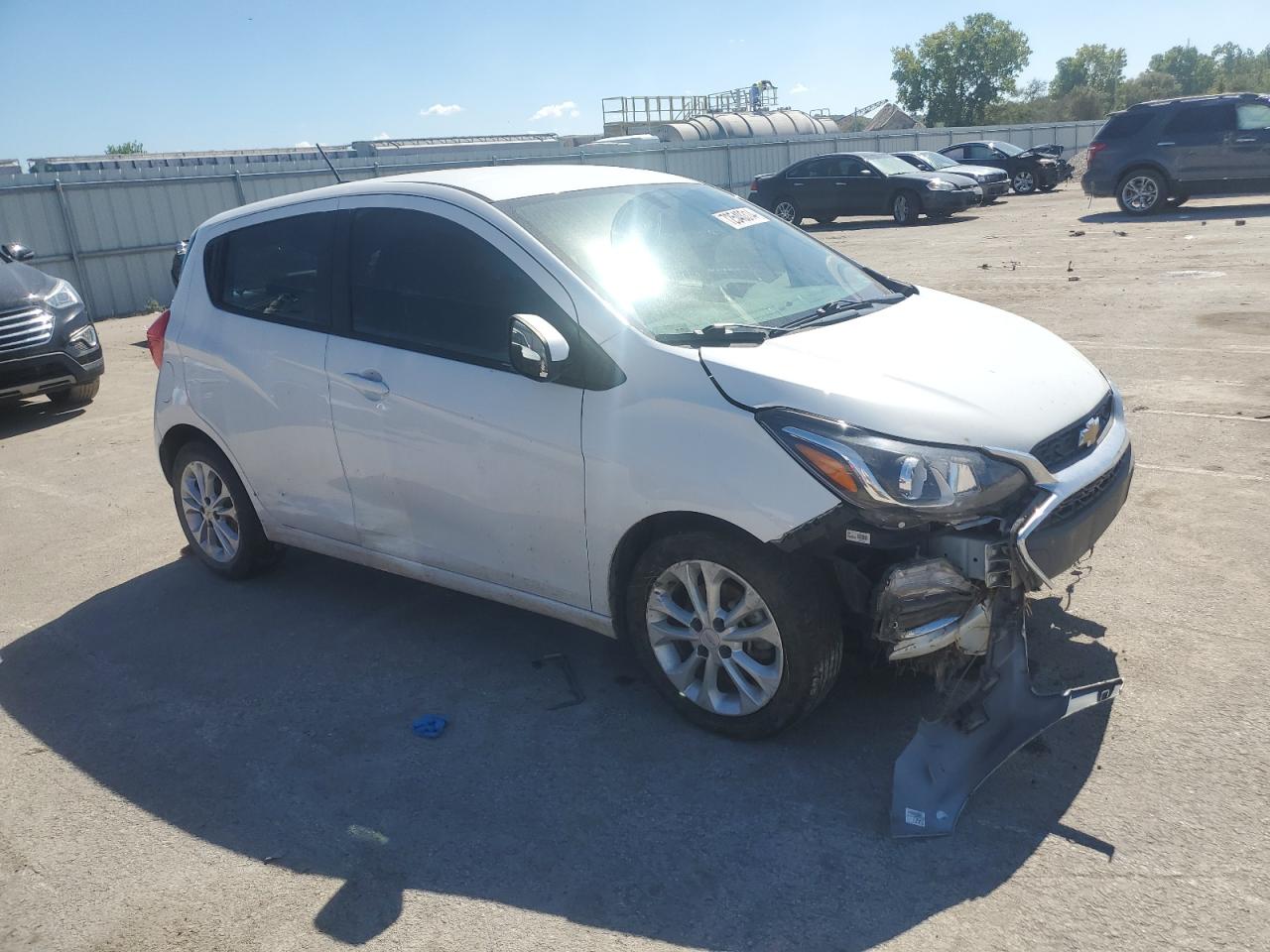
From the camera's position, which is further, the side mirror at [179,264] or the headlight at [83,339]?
the headlight at [83,339]

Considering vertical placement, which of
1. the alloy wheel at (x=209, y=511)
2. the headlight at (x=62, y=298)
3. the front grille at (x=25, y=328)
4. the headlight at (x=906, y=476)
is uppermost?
the headlight at (x=906, y=476)

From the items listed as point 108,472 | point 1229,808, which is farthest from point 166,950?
point 108,472

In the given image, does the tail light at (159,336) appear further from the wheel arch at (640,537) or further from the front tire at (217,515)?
the wheel arch at (640,537)

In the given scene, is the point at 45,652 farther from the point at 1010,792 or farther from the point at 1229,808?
the point at 1229,808

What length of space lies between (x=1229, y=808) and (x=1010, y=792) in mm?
607

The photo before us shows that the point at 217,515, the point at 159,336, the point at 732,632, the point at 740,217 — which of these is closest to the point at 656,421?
the point at 732,632

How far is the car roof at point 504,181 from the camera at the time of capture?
4387mm

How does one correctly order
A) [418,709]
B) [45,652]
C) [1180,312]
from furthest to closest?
[1180,312] → [45,652] → [418,709]

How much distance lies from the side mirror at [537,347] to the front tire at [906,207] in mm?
21186

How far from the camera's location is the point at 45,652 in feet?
16.5

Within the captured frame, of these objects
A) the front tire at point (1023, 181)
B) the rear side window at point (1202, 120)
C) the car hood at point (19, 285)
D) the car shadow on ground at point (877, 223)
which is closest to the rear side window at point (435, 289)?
the car hood at point (19, 285)

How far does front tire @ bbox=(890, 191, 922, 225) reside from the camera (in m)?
23.3

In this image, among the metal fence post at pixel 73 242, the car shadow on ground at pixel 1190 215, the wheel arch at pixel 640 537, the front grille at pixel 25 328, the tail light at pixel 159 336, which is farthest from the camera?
the car shadow on ground at pixel 1190 215

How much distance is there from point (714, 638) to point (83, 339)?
8.38 metres
